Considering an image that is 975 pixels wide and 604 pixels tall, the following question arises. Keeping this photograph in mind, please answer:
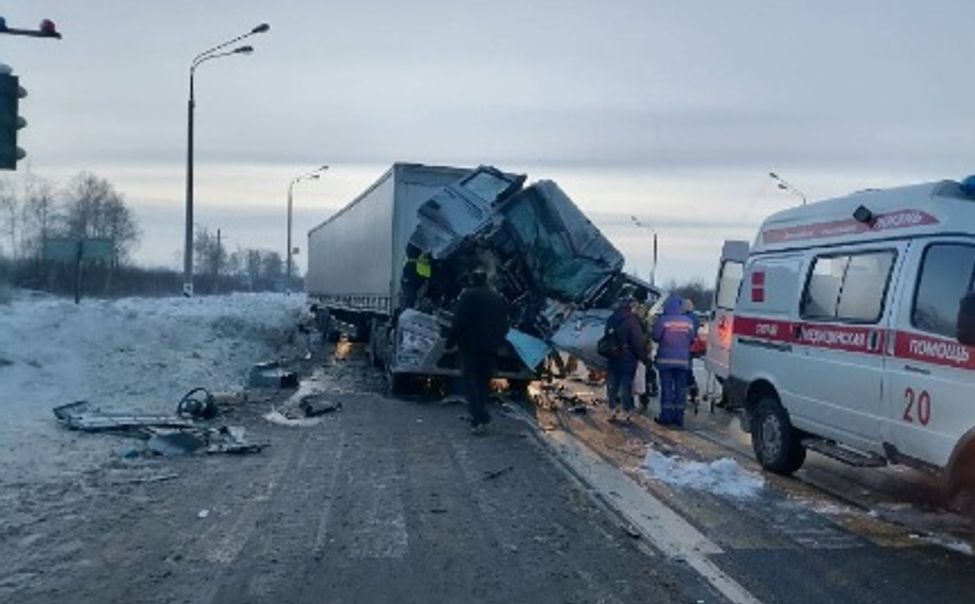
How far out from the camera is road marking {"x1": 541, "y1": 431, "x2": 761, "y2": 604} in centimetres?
624

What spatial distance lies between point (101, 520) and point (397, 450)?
157 inches

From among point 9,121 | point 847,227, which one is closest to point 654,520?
point 847,227

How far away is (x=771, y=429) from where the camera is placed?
1015cm

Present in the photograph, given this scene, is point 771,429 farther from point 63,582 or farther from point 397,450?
point 63,582

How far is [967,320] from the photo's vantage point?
6.12 meters

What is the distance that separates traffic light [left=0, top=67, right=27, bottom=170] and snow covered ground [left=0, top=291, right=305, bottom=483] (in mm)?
2780

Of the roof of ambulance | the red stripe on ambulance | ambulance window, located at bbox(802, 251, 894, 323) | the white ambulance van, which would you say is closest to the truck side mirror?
the white ambulance van

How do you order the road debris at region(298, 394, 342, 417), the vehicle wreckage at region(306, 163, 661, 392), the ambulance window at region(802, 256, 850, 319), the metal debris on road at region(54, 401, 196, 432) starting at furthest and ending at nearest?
the vehicle wreckage at region(306, 163, 661, 392), the road debris at region(298, 394, 342, 417), the metal debris on road at region(54, 401, 196, 432), the ambulance window at region(802, 256, 850, 319)

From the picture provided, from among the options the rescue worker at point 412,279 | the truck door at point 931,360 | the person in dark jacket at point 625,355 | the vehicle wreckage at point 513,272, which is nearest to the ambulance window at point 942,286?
the truck door at point 931,360

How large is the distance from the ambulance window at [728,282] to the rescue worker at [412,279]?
185 inches

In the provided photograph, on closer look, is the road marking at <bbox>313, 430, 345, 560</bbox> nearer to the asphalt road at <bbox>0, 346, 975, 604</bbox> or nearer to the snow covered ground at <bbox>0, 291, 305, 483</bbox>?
the asphalt road at <bbox>0, 346, 975, 604</bbox>

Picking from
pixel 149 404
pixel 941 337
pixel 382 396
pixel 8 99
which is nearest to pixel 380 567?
pixel 941 337

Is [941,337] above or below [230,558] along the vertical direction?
above

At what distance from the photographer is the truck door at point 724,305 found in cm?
1505
